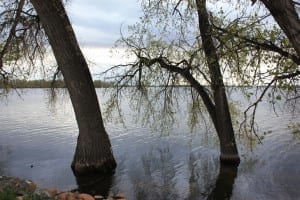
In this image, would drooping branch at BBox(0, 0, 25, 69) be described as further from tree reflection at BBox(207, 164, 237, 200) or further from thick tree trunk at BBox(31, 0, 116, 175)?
tree reflection at BBox(207, 164, 237, 200)

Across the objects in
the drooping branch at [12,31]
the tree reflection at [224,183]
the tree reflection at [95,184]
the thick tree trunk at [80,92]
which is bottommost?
the tree reflection at [95,184]

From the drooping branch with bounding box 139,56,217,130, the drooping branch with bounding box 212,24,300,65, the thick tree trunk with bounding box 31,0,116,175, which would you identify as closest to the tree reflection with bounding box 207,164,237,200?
the drooping branch with bounding box 139,56,217,130

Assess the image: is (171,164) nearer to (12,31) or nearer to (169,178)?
(169,178)

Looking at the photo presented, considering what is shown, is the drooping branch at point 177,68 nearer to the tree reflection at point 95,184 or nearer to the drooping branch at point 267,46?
the tree reflection at point 95,184

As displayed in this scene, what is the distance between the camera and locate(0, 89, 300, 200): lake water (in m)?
12.9

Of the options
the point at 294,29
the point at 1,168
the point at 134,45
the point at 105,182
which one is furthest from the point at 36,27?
the point at 294,29

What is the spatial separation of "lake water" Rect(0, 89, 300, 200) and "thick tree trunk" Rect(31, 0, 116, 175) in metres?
0.80

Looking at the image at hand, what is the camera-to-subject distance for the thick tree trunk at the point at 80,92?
546 inches

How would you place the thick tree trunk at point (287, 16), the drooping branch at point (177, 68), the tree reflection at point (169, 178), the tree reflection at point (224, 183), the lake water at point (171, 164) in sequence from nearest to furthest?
the thick tree trunk at point (287, 16), the tree reflection at point (224, 183), the tree reflection at point (169, 178), the lake water at point (171, 164), the drooping branch at point (177, 68)

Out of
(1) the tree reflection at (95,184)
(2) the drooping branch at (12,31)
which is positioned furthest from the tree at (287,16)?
(2) the drooping branch at (12,31)

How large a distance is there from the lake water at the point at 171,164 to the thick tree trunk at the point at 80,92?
2.61ft

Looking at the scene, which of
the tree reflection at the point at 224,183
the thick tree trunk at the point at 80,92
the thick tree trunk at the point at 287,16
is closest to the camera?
the thick tree trunk at the point at 287,16

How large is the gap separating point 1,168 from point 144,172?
19.4 feet

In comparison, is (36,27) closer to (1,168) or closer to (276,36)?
(1,168)
